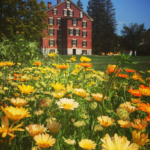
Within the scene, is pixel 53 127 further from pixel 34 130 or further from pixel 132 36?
pixel 132 36

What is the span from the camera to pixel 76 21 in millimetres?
30094

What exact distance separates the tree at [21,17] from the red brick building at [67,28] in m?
14.0

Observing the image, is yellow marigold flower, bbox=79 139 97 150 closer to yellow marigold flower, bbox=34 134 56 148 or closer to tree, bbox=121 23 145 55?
yellow marigold flower, bbox=34 134 56 148

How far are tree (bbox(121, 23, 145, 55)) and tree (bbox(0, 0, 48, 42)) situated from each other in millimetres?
19919

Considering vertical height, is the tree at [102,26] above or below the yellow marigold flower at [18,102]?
above

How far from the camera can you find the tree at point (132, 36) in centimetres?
3105

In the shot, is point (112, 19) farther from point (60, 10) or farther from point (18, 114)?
point (18, 114)

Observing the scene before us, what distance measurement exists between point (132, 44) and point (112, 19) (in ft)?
34.7

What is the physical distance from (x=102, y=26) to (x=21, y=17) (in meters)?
26.0

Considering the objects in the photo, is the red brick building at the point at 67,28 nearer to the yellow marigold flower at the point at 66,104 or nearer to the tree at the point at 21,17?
the tree at the point at 21,17

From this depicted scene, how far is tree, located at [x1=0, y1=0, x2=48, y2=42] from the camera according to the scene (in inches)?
527

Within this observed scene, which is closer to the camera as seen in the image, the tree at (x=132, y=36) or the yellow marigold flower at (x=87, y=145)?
the yellow marigold flower at (x=87, y=145)

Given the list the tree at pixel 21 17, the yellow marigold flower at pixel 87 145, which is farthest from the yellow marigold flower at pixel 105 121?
the tree at pixel 21 17

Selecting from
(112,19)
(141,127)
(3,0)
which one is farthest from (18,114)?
(112,19)
